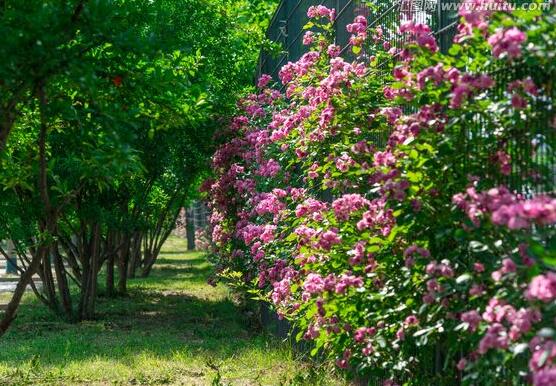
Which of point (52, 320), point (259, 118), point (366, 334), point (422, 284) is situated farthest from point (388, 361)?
point (52, 320)

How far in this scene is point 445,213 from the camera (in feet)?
13.1

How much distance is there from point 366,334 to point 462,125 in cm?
136

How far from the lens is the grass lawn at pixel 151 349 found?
8.26 m

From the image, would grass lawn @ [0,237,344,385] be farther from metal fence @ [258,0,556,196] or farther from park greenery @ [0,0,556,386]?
metal fence @ [258,0,556,196]

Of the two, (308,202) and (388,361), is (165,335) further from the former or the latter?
(388,361)

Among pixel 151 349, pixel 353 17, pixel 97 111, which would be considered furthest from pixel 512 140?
pixel 151 349

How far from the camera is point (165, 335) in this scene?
1183cm

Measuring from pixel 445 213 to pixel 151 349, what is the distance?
22.4 feet

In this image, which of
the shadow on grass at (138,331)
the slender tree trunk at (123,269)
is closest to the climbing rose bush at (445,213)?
→ the shadow on grass at (138,331)

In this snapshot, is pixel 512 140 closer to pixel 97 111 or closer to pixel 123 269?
pixel 97 111

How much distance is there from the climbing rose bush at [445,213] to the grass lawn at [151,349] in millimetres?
2405

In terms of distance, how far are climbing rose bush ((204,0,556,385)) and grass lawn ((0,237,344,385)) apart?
7.89ft

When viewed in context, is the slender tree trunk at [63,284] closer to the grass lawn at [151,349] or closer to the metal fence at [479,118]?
the grass lawn at [151,349]

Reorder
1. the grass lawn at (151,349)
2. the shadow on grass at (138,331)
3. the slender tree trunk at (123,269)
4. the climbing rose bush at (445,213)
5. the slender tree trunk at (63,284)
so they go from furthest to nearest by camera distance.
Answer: the slender tree trunk at (123,269), the slender tree trunk at (63,284), the shadow on grass at (138,331), the grass lawn at (151,349), the climbing rose bush at (445,213)
